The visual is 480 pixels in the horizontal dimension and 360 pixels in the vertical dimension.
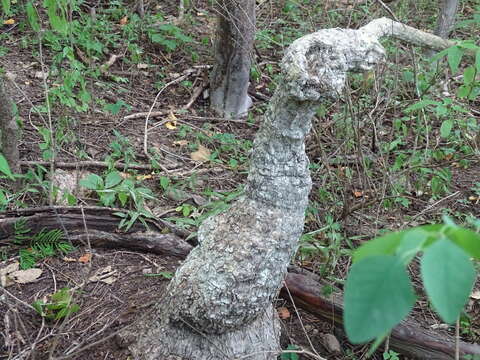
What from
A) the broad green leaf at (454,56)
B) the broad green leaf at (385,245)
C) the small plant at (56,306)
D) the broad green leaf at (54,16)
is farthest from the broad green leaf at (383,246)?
the small plant at (56,306)

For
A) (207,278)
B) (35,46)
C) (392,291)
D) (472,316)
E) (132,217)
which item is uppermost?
(392,291)

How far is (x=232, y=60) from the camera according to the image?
4.39m

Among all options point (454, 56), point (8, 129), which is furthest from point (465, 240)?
point (8, 129)

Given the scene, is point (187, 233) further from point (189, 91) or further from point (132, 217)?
point (189, 91)

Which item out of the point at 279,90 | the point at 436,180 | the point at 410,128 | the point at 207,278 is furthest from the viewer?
the point at 410,128

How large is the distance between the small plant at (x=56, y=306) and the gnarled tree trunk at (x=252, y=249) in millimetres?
281

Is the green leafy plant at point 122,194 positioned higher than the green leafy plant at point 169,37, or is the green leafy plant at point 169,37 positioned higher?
the green leafy plant at point 169,37

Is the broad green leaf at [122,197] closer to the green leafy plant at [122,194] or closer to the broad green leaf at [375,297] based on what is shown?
the green leafy plant at [122,194]

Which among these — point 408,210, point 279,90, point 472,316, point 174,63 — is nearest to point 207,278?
point 279,90

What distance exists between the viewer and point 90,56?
4.41 m

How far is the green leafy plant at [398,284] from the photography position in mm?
573

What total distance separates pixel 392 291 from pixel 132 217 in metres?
2.29

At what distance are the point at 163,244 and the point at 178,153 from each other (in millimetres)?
1314

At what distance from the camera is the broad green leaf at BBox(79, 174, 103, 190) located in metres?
3.01
